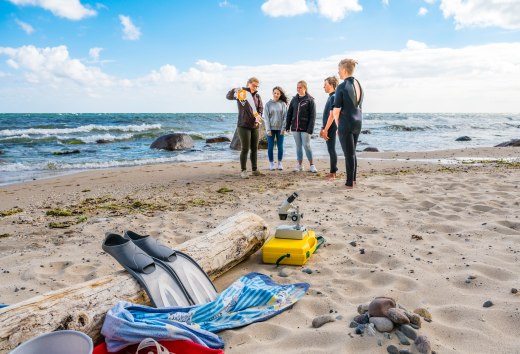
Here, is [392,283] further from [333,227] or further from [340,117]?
[340,117]

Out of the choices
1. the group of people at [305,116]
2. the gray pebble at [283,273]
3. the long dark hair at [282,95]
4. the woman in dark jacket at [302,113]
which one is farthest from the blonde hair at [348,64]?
the gray pebble at [283,273]

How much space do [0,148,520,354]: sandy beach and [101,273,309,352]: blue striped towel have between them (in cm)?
11

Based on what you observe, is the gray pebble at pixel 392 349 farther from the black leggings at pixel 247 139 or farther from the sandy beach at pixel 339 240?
the black leggings at pixel 247 139

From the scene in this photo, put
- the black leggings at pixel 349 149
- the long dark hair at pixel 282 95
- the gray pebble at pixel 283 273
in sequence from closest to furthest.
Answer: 1. the gray pebble at pixel 283 273
2. the black leggings at pixel 349 149
3. the long dark hair at pixel 282 95

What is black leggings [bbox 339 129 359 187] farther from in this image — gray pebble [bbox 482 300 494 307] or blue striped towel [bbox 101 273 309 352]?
gray pebble [bbox 482 300 494 307]

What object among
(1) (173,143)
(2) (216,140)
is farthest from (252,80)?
(2) (216,140)

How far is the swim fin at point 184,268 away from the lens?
347cm

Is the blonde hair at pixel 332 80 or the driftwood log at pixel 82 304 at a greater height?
the blonde hair at pixel 332 80

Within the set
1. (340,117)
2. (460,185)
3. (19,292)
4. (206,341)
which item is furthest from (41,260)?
(460,185)

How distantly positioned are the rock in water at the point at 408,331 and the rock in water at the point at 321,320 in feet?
1.66

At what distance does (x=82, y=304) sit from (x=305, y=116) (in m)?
7.68

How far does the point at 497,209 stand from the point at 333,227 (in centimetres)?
250

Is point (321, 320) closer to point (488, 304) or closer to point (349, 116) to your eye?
point (488, 304)

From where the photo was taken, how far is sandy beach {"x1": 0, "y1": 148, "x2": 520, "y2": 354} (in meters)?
2.99
